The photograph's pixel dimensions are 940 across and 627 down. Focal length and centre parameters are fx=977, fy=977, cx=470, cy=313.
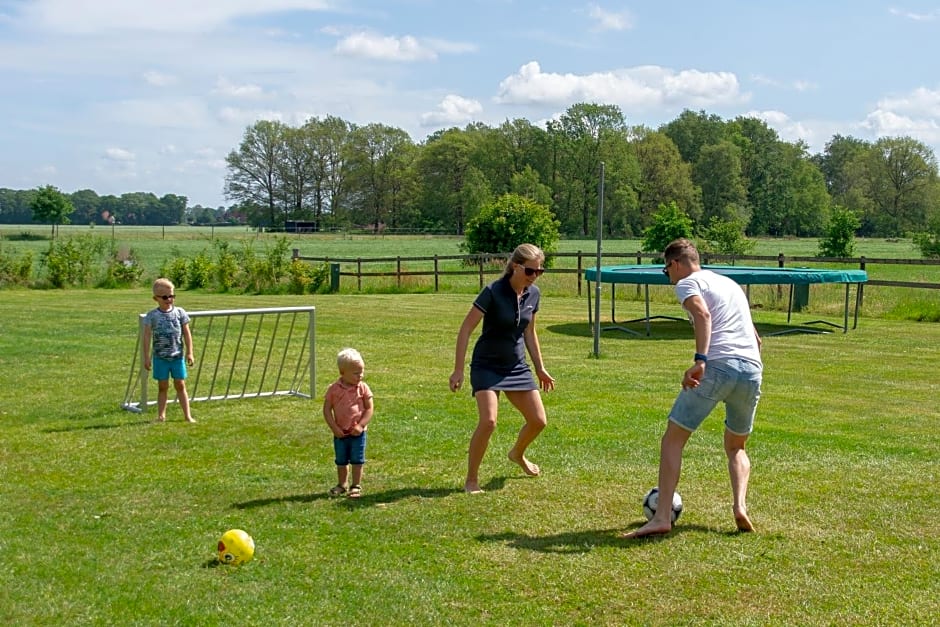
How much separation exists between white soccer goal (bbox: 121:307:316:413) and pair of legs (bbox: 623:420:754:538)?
5619mm

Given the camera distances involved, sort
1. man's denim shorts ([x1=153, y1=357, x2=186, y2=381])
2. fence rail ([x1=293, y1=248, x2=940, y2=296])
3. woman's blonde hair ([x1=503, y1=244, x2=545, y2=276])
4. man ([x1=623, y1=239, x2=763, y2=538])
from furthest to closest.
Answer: fence rail ([x1=293, y1=248, x2=940, y2=296]), man's denim shorts ([x1=153, y1=357, x2=186, y2=381]), woman's blonde hair ([x1=503, y1=244, x2=545, y2=276]), man ([x1=623, y1=239, x2=763, y2=538])

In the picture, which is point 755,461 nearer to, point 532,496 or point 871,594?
point 532,496

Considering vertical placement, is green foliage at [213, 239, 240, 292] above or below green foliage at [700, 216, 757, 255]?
below

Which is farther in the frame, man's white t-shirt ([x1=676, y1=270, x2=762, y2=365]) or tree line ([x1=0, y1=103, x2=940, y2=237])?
tree line ([x1=0, y1=103, x2=940, y2=237])

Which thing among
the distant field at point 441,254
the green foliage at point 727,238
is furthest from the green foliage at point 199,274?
the green foliage at point 727,238

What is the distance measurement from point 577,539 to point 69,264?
1289 inches

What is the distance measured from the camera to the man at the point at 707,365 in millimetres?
5914

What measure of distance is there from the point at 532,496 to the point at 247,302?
22162 mm

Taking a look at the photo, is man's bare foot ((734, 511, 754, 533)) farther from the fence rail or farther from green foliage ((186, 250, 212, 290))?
green foliage ((186, 250, 212, 290))

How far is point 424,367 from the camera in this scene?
49.3 ft

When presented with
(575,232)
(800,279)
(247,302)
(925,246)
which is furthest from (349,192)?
(800,279)

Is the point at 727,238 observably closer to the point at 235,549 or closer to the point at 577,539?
the point at 577,539

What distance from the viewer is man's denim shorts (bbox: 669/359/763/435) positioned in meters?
5.98

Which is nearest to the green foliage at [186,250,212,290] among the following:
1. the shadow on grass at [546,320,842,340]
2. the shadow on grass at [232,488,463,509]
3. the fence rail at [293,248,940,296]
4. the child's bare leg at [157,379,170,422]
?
the fence rail at [293,248,940,296]
